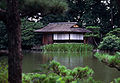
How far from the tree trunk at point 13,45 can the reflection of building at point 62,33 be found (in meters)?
18.8

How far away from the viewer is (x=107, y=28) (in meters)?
24.8

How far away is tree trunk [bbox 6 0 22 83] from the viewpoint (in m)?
2.31

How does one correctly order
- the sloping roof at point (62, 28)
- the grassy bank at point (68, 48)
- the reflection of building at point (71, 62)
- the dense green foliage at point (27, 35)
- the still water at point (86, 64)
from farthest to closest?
the sloping roof at point (62, 28) → the dense green foliage at point (27, 35) → the grassy bank at point (68, 48) → the reflection of building at point (71, 62) → the still water at point (86, 64)

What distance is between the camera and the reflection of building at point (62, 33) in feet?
70.3

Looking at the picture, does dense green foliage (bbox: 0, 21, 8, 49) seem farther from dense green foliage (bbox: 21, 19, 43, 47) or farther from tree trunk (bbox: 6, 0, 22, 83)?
tree trunk (bbox: 6, 0, 22, 83)

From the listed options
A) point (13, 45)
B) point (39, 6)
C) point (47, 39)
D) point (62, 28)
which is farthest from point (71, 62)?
point (47, 39)

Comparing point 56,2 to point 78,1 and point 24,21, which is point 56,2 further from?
point 78,1

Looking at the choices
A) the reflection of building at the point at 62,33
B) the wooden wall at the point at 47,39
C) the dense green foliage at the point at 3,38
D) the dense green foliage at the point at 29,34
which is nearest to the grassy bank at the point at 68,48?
the reflection of building at the point at 62,33

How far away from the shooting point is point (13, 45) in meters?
2.31

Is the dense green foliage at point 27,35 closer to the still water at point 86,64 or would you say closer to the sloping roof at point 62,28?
the sloping roof at point 62,28

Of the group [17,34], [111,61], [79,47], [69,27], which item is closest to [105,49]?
[79,47]

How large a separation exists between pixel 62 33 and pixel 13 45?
65.3 ft

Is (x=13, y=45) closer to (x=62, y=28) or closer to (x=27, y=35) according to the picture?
(x=27, y=35)

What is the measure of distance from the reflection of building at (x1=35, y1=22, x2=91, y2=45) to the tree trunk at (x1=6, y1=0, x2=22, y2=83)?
18764mm
